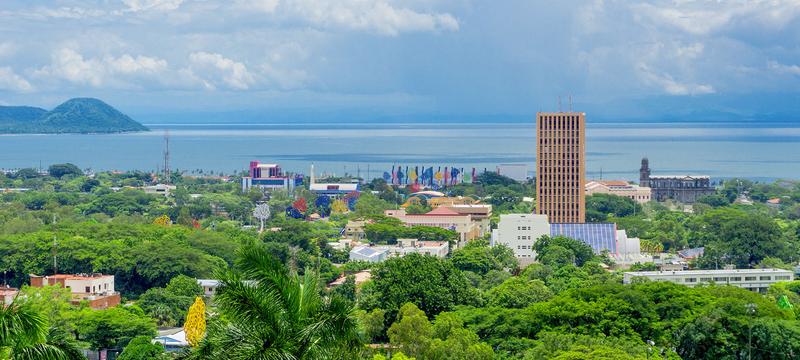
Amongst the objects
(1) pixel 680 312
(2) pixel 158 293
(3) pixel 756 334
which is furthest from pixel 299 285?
(2) pixel 158 293

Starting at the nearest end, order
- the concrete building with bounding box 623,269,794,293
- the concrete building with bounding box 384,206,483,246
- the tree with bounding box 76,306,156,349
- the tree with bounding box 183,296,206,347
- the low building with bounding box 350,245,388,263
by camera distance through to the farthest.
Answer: the tree with bounding box 183,296,206,347 → the tree with bounding box 76,306,156,349 → the concrete building with bounding box 623,269,794,293 → the low building with bounding box 350,245,388,263 → the concrete building with bounding box 384,206,483,246

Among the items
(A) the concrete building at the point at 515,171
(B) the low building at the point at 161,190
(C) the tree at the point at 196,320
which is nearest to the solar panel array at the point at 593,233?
(C) the tree at the point at 196,320

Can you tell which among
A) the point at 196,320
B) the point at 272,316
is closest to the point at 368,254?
the point at 196,320

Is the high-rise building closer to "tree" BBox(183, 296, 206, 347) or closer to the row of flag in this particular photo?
"tree" BBox(183, 296, 206, 347)

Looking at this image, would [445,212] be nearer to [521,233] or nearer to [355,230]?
[355,230]

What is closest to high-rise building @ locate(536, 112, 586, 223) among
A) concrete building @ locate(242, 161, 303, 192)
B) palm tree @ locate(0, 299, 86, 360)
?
concrete building @ locate(242, 161, 303, 192)

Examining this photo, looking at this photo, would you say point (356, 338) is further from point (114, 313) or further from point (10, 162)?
point (10, 162)
